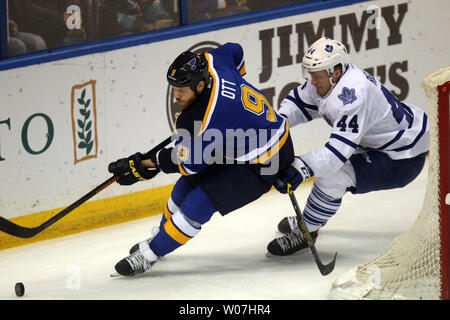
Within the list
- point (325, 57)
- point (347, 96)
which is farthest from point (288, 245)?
point (325, 57)

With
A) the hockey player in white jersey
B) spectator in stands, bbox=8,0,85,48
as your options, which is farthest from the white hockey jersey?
spectator in stands, bbox=8,0,85,48

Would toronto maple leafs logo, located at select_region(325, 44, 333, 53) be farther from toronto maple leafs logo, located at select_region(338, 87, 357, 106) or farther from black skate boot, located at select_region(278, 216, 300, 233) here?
black skate boot, located at select_region(278, 216, 300, 233)

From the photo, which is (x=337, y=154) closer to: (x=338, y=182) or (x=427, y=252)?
(x=338, y=182)

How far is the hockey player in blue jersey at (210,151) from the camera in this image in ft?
13.4

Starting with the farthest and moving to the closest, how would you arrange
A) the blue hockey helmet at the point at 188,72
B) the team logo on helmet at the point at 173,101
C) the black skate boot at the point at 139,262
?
the team logo on helmet at the point at 173,101
the black skate boot at the point at 139,262
the blue hockey helmet at the point at 188,72

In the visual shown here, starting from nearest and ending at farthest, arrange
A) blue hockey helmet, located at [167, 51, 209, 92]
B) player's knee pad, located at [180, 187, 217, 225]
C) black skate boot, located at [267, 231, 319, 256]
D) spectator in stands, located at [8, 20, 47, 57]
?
blue hockey helmet, located at [167, 51, 209, 92], player's knee pad, located at [180, 187, 217, 225], black skate boot, located at [267, 231, 319, 256], spectator in stands, located at [8, 20, 47, 57]

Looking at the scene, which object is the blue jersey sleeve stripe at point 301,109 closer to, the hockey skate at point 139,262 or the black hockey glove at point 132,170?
the black hockey glove at point 132,170

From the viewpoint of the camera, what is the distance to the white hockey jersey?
4336 mm

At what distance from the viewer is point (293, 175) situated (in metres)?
4.30

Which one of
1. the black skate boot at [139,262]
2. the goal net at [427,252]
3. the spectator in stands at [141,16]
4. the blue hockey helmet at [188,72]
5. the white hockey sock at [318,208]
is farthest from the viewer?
the spectator in stands at [141,16]

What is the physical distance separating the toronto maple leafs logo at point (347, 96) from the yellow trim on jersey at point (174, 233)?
882 millimetres

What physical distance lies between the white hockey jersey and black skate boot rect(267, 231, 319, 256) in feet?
1.48

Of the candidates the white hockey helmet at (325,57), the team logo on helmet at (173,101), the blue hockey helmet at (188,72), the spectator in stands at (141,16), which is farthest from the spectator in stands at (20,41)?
the white hockey helmet at (325,57)

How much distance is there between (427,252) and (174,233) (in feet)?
3.45
